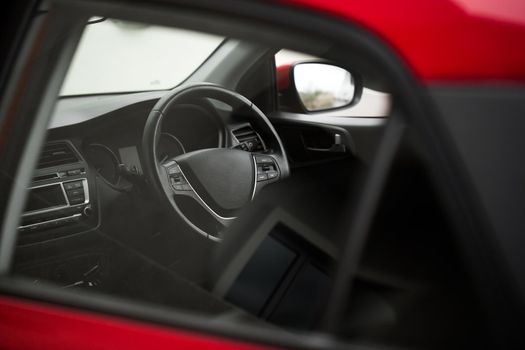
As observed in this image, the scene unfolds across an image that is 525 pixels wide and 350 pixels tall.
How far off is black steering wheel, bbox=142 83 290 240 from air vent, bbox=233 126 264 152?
0.34ft

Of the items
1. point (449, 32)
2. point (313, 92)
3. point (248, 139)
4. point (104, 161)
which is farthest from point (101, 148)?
point (449, 32)

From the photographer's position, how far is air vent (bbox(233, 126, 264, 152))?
274cm

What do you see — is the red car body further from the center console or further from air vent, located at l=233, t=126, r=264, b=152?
air vent, located at l=233, t=126, r=264, b=152

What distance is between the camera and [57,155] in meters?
2.42

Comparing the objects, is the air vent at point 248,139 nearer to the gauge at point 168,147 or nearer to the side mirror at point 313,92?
the gauge at point 168,147

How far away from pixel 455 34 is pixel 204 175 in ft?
5.41

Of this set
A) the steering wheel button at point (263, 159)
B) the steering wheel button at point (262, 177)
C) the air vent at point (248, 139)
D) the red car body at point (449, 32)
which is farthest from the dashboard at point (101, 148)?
the red car body at point (449, 32)

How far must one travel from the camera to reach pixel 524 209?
2.76ft

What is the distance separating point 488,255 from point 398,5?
0.38 m

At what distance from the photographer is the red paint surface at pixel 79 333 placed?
1.03 meters

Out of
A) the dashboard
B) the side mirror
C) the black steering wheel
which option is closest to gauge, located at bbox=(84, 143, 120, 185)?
the dashboard

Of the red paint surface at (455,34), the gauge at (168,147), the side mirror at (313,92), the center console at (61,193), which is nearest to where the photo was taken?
the red paint surface at (455,34)

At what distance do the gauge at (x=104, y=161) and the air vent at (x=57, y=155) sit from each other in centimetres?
11

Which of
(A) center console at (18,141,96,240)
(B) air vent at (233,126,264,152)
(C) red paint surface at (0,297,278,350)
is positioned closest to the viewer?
(C) red paint surface at (0,297,278,350)
